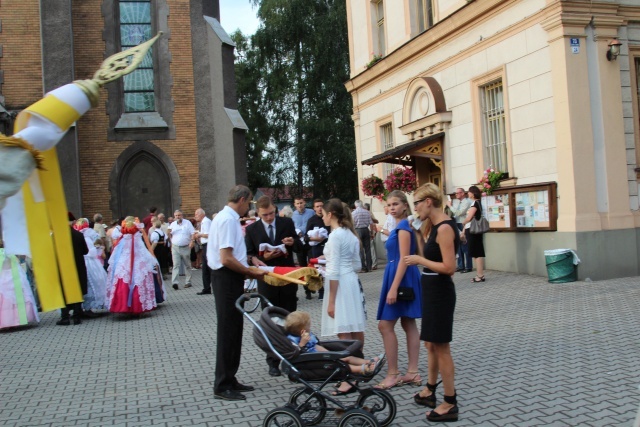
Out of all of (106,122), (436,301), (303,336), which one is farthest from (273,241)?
(106,122)

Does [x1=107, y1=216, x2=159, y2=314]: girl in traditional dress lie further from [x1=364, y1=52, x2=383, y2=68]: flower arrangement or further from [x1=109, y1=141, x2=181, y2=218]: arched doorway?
[x1=109, y1=141, x2=181, y2=218]: arched doorway

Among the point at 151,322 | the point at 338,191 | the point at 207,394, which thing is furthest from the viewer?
the point at 338,191

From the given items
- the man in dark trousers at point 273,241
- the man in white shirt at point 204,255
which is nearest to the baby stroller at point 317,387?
the man in dark trousers at point 273,241

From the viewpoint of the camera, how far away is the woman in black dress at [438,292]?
5.33 m

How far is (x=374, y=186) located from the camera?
69.9ft

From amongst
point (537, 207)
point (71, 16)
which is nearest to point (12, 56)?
point (71, 16)

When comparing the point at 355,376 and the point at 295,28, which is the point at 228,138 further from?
the point at 355,376

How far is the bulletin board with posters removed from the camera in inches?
505

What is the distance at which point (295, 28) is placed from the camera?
35.4 meters

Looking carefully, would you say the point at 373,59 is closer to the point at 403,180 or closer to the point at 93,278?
the point at 403,180

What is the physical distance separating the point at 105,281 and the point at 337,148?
22877mm

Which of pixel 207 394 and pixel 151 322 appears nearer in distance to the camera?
pixel 207 394

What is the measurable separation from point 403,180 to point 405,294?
1292cm

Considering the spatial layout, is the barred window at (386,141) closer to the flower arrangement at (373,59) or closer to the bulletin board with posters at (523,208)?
the flower arrangement at (373,59)
